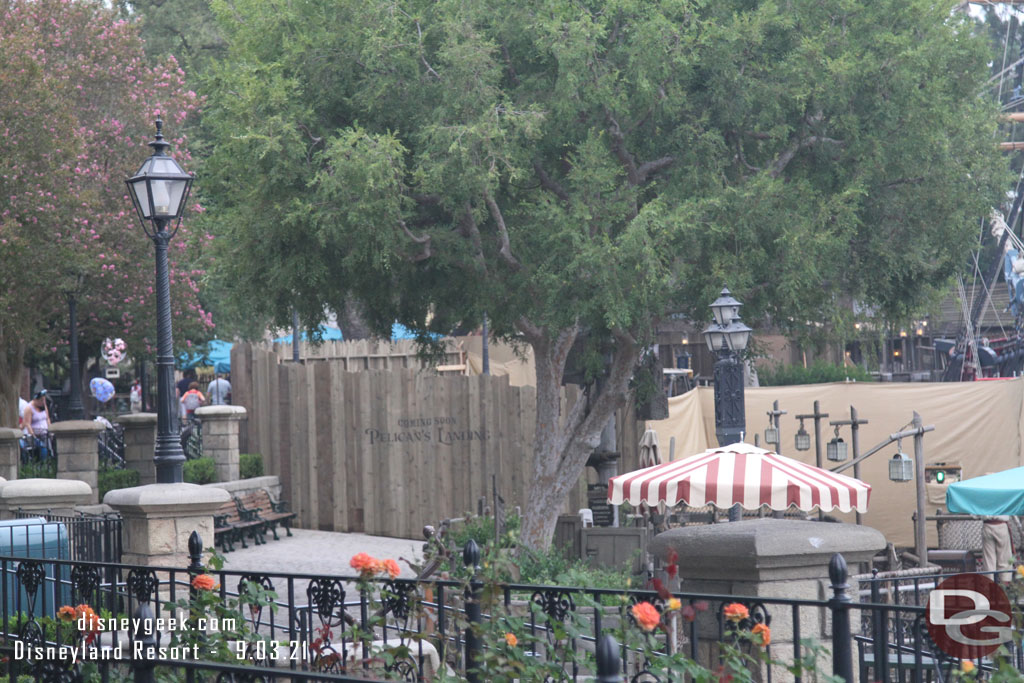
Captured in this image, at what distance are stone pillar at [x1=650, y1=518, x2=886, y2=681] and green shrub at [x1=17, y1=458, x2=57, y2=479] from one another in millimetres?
12940

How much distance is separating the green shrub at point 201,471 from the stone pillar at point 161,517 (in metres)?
8.31

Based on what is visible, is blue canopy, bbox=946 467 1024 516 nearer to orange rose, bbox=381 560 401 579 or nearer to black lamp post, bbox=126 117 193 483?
black lamp post, bbox=126 117 193 483

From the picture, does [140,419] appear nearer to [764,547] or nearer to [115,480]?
[115,480]

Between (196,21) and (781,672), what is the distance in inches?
1122

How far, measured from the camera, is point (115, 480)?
1673cm

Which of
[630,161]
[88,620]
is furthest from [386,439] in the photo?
Answer: [88,620]

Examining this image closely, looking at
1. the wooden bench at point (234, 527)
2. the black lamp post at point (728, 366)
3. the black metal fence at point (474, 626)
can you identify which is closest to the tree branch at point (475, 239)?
the black lamp post at point (728, 366)

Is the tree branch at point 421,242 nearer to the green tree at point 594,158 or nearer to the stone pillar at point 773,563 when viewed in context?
the green tree at point 594,158

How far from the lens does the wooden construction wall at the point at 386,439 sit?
1731 cm

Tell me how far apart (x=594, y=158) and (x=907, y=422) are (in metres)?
7.04

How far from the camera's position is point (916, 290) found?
15398mm

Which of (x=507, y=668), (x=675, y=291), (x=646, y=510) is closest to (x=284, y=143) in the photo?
(x=675, y=291)

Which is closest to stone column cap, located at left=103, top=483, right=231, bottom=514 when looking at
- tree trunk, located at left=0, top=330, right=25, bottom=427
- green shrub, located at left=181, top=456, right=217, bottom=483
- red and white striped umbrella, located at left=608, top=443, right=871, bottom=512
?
red and white striped umbrella, located at left=608, top=443, right=871, bottom=512

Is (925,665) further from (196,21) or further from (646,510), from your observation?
(196,21)
